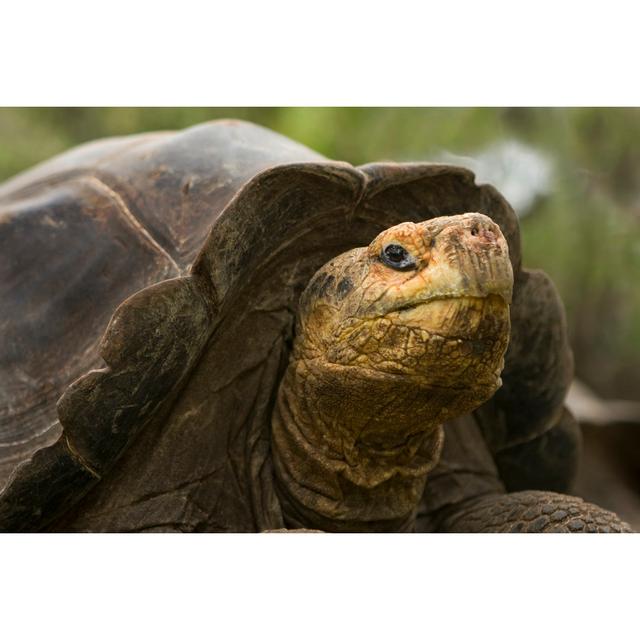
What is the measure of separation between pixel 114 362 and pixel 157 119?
255 inches

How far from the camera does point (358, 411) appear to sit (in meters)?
2.11

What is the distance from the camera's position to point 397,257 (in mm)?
1958

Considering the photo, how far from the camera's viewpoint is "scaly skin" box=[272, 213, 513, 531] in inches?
73.2

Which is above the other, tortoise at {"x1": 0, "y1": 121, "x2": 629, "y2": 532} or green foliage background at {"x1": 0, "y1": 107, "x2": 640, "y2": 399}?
tortoise at {"x1": 0, "y1": 121, "x2": 629, "y2": 532}

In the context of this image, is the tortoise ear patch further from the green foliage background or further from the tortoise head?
the green foliage background

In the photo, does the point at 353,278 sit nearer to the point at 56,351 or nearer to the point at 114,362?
the point at 114,362

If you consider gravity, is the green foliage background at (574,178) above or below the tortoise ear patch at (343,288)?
below

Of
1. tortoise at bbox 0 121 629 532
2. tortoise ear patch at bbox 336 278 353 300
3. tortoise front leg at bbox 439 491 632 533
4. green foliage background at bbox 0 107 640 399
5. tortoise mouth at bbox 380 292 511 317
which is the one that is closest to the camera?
tortoise mouth at bbox 380 292 511 317

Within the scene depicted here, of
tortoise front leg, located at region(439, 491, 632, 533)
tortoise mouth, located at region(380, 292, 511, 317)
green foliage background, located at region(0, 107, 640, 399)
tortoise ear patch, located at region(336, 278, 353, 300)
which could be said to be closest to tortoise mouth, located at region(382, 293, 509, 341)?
tortoise mouth, located at region(380, 292, 511, 317)

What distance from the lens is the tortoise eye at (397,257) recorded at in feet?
6.33

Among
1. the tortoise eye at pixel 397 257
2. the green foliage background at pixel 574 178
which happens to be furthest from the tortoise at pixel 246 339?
the green foliage background at pixel 574 178

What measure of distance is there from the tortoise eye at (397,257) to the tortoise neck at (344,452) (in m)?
0.24

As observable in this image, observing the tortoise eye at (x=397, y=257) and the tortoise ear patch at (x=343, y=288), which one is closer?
the tortoise eye at (x=397, y=257)

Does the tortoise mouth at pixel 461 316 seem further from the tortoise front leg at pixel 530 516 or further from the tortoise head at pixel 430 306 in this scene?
the tortoise front leg at pixel 530 516
